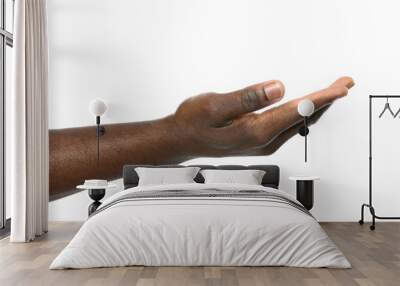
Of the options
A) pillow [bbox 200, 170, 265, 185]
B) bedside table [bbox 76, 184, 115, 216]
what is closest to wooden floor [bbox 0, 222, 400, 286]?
bedside table [bbox 76, 184, 115, 216]

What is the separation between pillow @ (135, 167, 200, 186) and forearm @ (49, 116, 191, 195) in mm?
438

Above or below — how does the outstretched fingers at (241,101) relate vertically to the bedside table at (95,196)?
above

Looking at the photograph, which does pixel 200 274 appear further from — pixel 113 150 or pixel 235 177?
pixel 113 150

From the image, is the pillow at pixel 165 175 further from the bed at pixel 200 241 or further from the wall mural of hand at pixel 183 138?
the bed at pixel 200 241

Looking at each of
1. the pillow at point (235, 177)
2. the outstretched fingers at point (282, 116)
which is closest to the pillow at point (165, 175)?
the pillow at point (235, 177)

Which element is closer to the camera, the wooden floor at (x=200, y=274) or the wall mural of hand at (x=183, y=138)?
the wooden floor at (x=200, y=274)

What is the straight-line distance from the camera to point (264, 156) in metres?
7.35

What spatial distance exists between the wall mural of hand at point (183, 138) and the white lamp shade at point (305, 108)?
16cm

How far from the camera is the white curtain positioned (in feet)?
19.4

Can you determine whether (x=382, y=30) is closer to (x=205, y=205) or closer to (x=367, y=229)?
(x=367, y=229)

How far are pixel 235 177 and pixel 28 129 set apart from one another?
2.45m

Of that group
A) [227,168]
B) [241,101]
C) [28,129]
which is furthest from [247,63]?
[28,129]

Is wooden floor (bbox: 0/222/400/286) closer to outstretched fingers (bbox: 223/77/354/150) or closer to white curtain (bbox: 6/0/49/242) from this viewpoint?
white curtain (bbox: 6/0/49/242)

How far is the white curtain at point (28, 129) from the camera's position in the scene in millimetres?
5898
